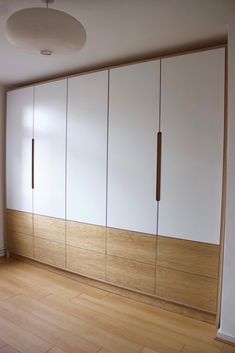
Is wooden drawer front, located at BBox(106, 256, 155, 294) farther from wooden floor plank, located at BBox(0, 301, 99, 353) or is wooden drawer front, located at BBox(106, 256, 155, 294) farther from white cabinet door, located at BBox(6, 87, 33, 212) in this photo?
white cabinet door, located at BBox(6, 87, 33, 212)

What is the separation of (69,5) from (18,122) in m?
2.20

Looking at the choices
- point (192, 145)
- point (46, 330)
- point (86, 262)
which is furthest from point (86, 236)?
point (192, 145)

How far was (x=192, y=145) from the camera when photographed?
8.00ft

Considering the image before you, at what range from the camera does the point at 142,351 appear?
2.02 m

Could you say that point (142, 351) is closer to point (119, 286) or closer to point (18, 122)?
point (119, 286)

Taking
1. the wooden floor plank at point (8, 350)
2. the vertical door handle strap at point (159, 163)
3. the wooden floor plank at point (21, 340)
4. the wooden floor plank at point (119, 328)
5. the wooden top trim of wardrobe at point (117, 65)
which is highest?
the wooden top trim of wardrobe at point (117, 65)

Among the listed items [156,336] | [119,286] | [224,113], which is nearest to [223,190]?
[224,113]

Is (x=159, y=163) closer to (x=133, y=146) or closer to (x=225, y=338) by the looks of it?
(x=133, y=146)

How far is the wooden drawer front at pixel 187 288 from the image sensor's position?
7.84 feet

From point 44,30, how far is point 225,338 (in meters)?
2.50

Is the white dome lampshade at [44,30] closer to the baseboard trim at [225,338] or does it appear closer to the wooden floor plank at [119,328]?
the wooden floor plank at [119,328]

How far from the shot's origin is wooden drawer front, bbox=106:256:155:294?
106 inches

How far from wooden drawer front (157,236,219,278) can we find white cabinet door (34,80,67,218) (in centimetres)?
133

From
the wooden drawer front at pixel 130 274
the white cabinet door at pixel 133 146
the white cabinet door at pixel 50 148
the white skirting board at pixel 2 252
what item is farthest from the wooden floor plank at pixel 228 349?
the white skirting board at pixel 2 252
